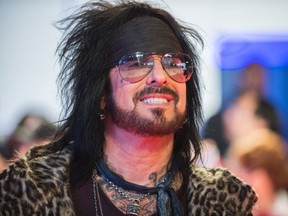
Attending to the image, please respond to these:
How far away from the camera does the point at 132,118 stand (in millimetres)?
2654

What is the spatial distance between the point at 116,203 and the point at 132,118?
0.32m

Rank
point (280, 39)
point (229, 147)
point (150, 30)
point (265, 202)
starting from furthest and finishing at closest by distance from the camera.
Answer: point (280, 39) → point (229, 147) → point (265, 202) → point (150, 30)

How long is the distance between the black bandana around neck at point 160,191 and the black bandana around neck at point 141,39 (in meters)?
0.42

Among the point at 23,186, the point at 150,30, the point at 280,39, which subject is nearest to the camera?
the point at 23,186

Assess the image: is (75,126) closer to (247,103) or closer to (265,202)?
(265,202)

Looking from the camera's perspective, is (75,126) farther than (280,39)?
No

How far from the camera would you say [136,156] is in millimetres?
2748

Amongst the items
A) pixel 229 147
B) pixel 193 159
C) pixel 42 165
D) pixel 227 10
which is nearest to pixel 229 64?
pixel 227 10

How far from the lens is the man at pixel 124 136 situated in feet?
8.66

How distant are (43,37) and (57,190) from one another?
311 cm

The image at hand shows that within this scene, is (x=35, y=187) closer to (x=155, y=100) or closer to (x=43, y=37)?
(x=155, y=100)

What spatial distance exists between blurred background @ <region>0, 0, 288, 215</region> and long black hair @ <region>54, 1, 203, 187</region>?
2178mm

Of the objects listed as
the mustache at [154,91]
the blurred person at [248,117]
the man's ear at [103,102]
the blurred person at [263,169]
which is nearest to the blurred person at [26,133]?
the blurred person at [263,169]

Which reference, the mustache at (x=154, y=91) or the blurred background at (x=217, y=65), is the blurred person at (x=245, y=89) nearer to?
the blurred background at (x=217, y=65)
